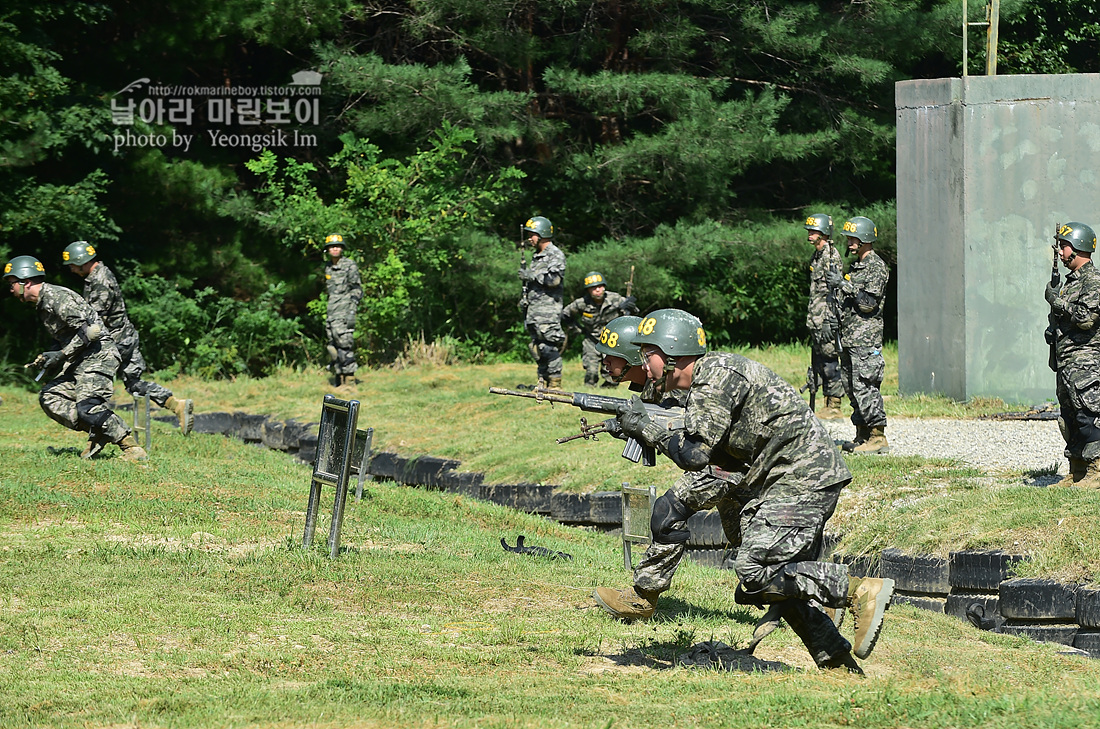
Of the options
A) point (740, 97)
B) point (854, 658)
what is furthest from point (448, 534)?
point (740, 97)

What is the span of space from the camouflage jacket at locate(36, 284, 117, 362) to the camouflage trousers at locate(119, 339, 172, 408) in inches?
112

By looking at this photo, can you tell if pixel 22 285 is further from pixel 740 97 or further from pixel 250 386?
pixel 740 97

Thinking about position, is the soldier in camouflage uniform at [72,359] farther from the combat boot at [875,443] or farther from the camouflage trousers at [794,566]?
the camouflage trousers at [794,566]

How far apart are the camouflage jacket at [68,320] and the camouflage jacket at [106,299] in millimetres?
2569

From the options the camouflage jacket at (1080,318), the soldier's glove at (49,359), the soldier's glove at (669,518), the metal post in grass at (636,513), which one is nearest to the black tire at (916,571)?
the metal post in grass at (636,513)

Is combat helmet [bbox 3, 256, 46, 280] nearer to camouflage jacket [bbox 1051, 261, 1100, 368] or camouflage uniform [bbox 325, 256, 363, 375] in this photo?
camouflage uniform [bbox 325, 256, 363, 375]

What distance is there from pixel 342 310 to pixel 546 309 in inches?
123

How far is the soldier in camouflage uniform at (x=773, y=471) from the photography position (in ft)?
18.8

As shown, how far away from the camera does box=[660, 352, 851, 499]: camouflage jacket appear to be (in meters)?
5.79

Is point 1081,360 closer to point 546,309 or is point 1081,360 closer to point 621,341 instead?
point 621,341

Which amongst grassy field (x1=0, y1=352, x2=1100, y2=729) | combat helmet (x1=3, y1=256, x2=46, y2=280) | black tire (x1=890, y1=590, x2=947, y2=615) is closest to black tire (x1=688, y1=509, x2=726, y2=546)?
grassy field (x1=0, y1=352, x2=1100, y2=729)

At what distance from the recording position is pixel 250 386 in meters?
19.2

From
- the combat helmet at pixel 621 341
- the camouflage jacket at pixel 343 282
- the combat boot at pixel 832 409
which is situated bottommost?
the combat boot at pixel 832 409

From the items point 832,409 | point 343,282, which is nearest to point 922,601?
point 832,409
